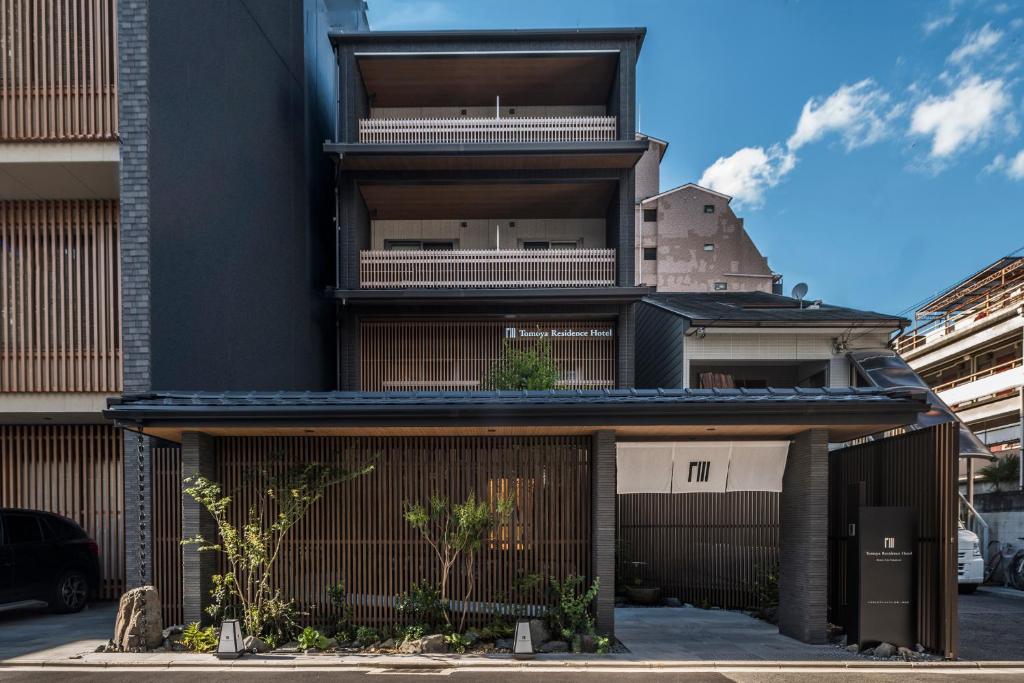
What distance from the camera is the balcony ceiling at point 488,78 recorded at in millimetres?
18609

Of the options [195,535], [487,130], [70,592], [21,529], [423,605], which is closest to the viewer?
[423,605]

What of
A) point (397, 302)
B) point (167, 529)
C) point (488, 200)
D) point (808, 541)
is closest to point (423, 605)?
point (167, 529)

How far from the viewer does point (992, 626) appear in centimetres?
1220

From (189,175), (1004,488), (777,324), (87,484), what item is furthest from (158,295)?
(1004,488)

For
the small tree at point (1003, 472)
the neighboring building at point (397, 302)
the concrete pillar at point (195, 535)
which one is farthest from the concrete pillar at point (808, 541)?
the small tree at point (1003, 472)

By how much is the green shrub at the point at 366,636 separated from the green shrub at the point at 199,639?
6.40ft

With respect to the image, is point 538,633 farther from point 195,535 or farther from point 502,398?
point 195,535

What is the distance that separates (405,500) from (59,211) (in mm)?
9026

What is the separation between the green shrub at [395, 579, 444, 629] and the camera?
9742 mm

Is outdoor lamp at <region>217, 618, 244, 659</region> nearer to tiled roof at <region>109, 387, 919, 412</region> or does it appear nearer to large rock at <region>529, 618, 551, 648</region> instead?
tiled roof at <region>109, 387, 919, 412</region>

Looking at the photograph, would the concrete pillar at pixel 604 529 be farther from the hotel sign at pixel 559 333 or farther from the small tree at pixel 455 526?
the hotel sign at pixel 559 333

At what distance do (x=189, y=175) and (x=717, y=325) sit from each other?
13.1 m

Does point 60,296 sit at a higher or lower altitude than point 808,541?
higher

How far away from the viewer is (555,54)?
18328 millimetres
